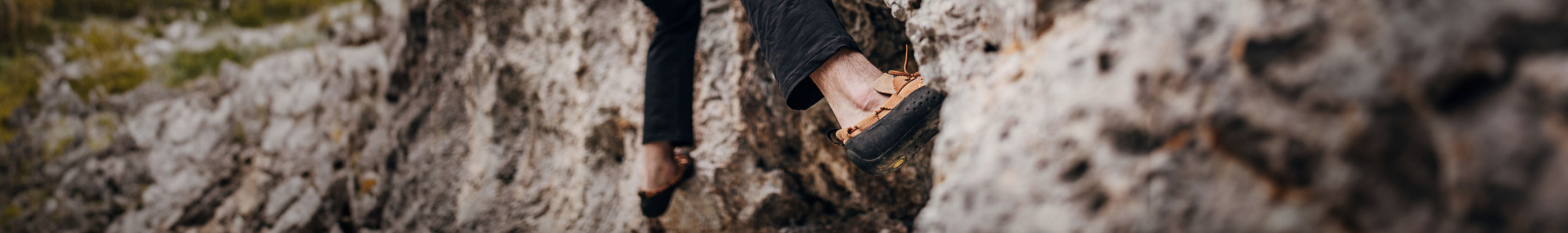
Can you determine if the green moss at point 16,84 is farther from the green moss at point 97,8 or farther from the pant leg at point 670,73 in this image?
the pant leg at point 670,73

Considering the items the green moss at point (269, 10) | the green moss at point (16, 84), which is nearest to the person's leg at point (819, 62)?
the green moss at point (269, 10)

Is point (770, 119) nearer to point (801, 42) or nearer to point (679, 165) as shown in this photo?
point (679, 165)

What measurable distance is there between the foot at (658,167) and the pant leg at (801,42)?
0.70 metres

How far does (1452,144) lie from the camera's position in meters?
0.48

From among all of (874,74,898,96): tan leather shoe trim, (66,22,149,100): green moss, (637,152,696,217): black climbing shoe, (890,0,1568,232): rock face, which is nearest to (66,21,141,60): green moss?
(66,22,149,100): green moss

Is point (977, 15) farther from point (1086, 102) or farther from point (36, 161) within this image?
point (36, 161)

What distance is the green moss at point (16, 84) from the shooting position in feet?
12.8

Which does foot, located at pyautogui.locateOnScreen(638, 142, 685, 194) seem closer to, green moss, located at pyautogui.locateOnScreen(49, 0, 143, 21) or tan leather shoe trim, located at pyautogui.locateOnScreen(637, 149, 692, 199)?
tan leather shoe trim, located at pyautogui.locateOnScreen(637, 149, 692, 199)

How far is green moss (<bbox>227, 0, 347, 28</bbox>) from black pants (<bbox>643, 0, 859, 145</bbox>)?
11.5 ft

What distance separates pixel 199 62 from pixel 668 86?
3919 mm

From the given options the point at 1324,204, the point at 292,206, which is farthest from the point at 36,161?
the point at 1324,204

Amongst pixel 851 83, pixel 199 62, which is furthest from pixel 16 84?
pixel 851 83

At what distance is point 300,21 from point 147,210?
1363mm

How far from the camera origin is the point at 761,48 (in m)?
1.41
